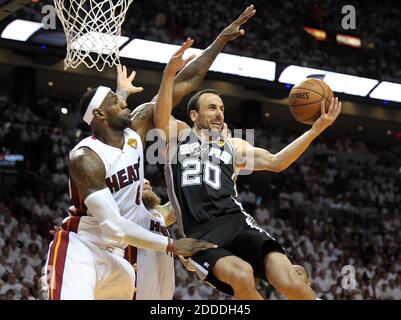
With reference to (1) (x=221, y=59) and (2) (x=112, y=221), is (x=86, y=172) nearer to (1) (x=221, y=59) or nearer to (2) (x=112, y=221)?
(2) (x=112, y=221)

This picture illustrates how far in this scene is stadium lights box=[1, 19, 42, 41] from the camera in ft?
47.9

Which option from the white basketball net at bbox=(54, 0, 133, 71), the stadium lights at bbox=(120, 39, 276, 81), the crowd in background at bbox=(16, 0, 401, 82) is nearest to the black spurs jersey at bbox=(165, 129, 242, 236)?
the white basketball net at bbox=(54, 0, 133, 71)

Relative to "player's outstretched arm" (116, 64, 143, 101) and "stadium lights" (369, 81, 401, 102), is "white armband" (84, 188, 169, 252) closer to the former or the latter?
"player's outstretched arm" (116, 64, 143, 101)

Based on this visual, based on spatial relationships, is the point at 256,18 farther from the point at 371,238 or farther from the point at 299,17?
the point at 371,238

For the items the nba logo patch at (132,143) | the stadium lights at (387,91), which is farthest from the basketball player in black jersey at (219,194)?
the stadium lights at (387,91)

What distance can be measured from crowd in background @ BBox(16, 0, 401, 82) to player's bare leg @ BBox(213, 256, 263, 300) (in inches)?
437

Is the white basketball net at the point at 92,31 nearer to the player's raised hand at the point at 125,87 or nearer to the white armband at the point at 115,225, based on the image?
the player's raised hand at the point at 125,87

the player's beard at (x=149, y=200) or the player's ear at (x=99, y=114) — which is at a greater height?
the player's ear at (x=99, y=114)

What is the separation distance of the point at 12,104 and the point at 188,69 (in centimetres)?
1013

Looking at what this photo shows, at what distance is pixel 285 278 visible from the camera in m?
5.11

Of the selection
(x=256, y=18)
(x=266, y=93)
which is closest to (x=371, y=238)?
(x=266, y=93)

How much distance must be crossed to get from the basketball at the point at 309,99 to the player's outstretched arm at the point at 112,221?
4.36 ft

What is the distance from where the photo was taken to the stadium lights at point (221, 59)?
16.0 meters

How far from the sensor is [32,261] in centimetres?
1136
